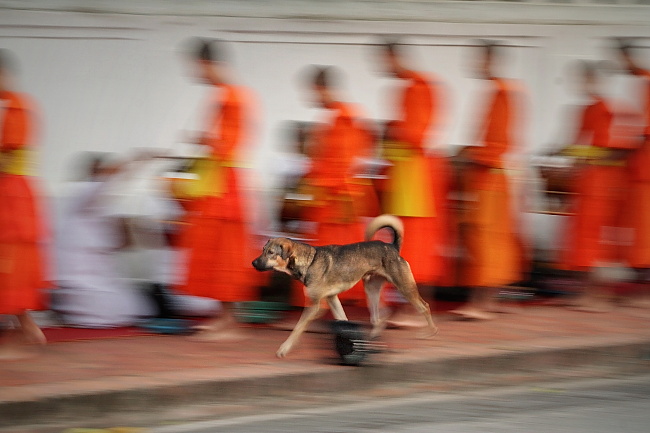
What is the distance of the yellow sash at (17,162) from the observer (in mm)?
5844

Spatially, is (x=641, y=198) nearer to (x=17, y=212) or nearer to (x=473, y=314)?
(x=473, y=314)

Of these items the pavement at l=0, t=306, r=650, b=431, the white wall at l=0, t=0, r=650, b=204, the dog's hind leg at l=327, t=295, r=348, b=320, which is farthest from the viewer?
the white wall at l=0, t=0, r=650, b=204

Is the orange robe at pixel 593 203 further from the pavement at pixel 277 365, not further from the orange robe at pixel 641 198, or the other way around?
the pavement at pixel 277 365

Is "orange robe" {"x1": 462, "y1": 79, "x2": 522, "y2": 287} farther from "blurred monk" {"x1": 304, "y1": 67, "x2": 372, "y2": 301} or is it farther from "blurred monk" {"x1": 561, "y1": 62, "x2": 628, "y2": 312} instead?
"blurred monk" {"x1": 304, "y1": 67, "x2": 372, "y2": 301}

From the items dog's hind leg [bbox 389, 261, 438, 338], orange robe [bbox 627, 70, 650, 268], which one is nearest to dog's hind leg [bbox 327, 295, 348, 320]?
dog's hind leg [bbox 389, 261, 438, 338]

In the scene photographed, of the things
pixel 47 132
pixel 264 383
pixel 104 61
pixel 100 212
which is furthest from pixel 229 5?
pixel 264 383

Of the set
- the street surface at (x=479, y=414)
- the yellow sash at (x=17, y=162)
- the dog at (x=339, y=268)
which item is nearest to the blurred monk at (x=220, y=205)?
the dog at (x=339, y=268)

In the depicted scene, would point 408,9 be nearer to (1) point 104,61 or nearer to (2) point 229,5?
(2) point 229,5

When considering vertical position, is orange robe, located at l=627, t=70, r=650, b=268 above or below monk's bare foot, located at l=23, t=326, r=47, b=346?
above

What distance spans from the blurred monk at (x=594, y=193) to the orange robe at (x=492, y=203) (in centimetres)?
53

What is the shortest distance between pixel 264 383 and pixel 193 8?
12.0 feet

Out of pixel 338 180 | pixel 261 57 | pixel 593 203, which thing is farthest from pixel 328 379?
pixel 261 57

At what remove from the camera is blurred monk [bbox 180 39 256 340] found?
6.26 meters

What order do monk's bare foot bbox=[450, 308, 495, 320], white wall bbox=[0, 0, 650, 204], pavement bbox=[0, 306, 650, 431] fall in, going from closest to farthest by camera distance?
pavement bbox=[0, 306, 650, 431]
monk's bare foot bbox=[450, 308, 495, 320]
white wall bbox=[0, 0, 650, 204]
